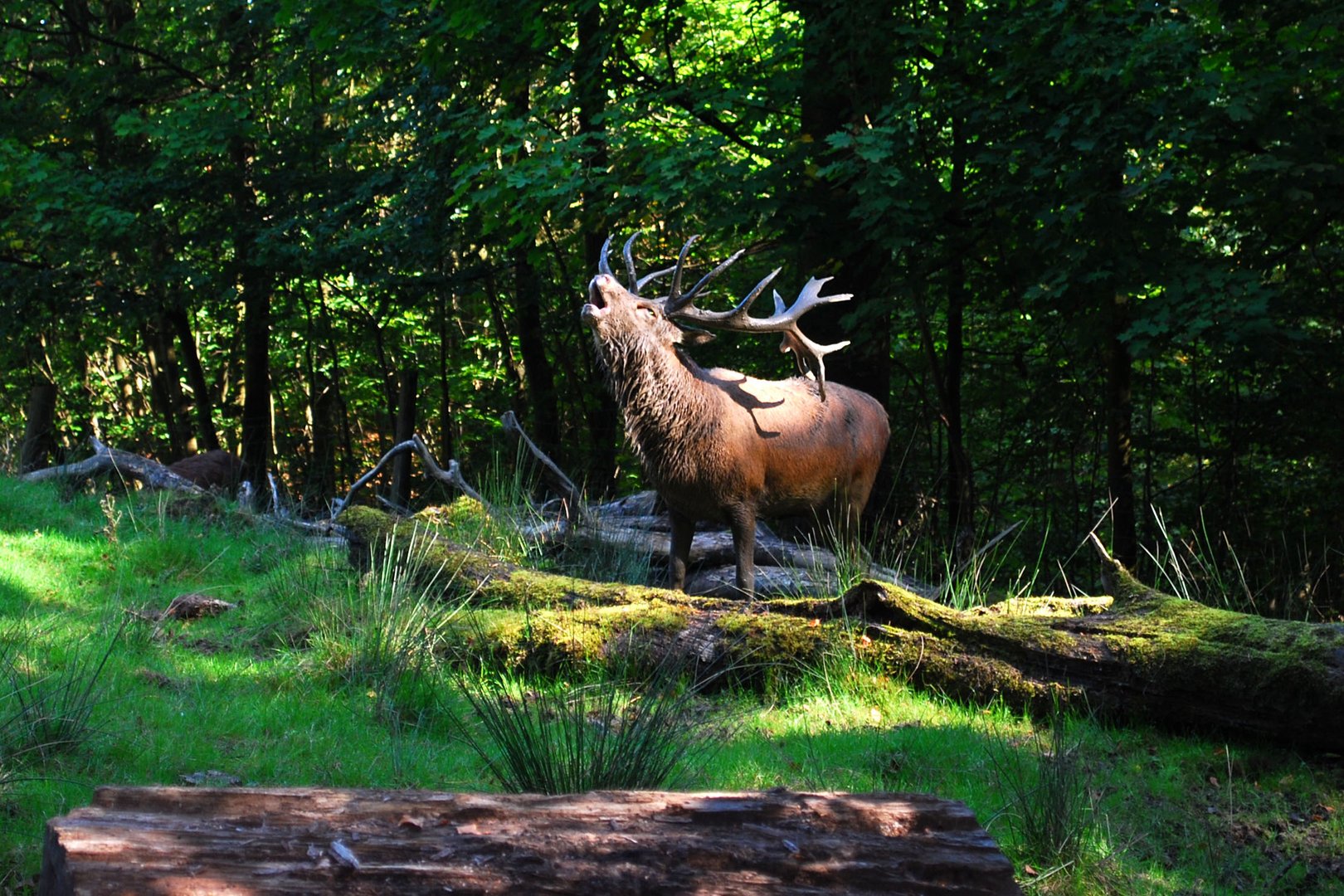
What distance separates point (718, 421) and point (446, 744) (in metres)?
2.56

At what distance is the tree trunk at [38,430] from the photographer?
40.6ft

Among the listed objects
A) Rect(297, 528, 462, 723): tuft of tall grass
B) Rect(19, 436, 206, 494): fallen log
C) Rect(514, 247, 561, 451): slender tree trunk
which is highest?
Rect(514, 247, 561, 451): slender tree trunk

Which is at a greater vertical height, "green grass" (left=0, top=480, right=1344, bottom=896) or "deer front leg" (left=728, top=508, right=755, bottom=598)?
"deer front leg" (left=728, top=508, right=755, bottom=598)

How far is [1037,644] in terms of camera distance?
17.7 feet

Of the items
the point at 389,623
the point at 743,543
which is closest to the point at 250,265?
the point at 743,543

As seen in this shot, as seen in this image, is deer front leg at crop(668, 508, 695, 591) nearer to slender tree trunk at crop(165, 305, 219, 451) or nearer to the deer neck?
the deer neck

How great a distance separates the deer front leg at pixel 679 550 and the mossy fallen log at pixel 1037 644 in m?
0.67

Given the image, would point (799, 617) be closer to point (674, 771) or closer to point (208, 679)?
point (674, 771)

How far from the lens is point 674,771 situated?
421 cm

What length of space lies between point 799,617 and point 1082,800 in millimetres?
1950

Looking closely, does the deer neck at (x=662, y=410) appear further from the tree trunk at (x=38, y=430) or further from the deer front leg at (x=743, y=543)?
the tree trunk at (x=38, y=430)

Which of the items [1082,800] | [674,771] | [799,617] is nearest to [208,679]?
[674,771]

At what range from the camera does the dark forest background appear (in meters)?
8.05

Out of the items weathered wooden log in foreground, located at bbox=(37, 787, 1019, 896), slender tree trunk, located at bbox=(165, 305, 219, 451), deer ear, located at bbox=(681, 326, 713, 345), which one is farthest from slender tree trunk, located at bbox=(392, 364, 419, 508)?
weathered wooden log in foreground, located at bbox=(37, 787, 1019, 896)
